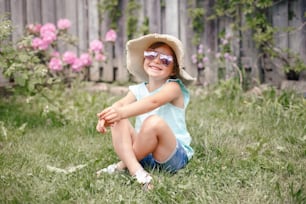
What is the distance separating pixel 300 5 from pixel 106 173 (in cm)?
315

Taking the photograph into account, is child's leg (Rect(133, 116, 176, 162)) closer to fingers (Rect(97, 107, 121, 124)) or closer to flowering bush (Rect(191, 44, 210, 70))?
fingers (Rect(97, 107, 121, 124))

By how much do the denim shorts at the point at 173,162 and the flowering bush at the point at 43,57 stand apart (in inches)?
56.2

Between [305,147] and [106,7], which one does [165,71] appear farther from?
[106,7]

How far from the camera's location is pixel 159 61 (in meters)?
3.11

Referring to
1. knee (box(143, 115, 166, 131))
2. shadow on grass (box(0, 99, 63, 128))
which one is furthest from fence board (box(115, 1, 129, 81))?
knee (box(143, 115, 166, 131))

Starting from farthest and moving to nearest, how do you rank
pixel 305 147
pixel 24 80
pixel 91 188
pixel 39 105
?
1. pixel 39 105
2. pixel 24 80
3. pixel 305 147
4. pixel 91 188

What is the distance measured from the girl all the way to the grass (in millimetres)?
109

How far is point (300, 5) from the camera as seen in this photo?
514cm

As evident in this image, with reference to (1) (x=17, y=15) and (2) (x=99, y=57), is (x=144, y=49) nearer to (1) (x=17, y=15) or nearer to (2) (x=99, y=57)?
(2) (x=99, y=57)

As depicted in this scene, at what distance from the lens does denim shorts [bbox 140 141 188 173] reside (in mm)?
3053

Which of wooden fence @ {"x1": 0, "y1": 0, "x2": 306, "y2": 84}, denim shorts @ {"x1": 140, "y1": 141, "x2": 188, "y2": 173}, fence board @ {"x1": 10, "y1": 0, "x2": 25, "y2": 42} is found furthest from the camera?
fence board @ {"x1": 10, "y1": 0, "x2": 25, "y2": 42}

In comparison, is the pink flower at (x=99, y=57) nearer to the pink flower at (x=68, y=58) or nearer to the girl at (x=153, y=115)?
the pink flower at (x=68, y=58)

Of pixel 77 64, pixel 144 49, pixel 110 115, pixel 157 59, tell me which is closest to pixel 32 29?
pixel 77 64

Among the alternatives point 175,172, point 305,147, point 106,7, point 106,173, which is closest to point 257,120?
point 305,147
